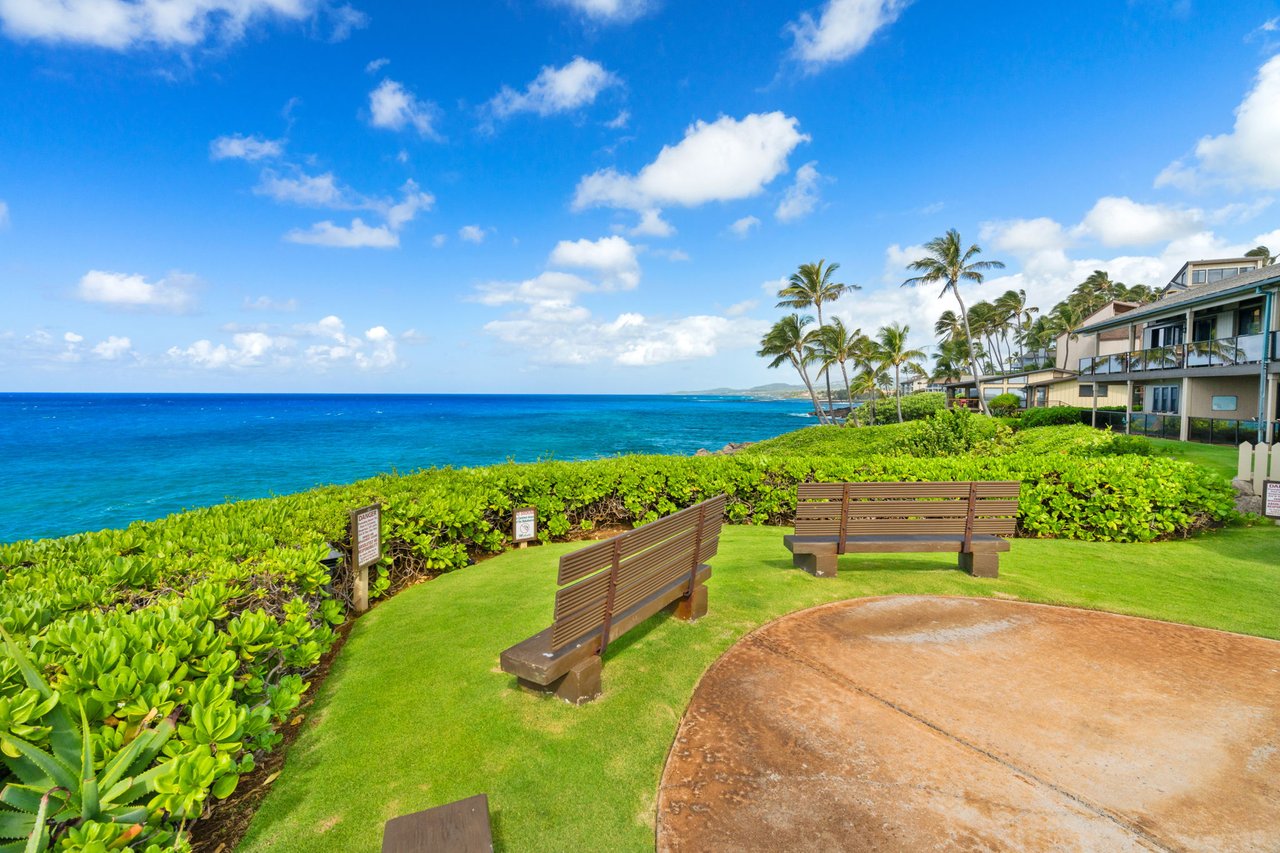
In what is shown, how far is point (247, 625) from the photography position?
3.05 meters

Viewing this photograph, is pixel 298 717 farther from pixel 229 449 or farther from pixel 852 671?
pixel 229 449

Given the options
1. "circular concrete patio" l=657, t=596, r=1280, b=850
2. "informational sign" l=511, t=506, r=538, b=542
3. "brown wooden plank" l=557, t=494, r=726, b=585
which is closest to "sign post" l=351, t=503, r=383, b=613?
"informational sign" l=511, t=506, r=538, b=542

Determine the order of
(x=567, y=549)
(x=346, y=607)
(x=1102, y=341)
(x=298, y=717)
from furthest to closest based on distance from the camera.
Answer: (x=1102, y=341) < (x=567, y=549) < (x=346, y=607) < (x=298, y=717)

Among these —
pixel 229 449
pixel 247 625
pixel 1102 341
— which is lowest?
pixel 229 449

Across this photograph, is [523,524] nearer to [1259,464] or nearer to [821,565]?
A: [821,565]

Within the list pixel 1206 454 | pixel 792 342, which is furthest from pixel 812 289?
pixel 1206 454

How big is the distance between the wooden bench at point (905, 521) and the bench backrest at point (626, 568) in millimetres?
1692

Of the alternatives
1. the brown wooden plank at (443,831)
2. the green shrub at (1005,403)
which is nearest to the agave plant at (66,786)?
the brown wooden plank at (443,831)

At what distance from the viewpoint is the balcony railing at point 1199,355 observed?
1748 cm

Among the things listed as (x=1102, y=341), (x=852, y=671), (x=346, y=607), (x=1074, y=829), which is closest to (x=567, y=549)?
(x=346, y=607)

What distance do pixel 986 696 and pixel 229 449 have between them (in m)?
54.2

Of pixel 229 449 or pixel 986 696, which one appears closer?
pixel 986 696

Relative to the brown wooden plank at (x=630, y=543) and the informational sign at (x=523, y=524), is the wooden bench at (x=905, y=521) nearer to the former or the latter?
the brown wooden plank at (x=630, y=543)

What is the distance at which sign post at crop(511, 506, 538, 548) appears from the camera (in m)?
8.12
